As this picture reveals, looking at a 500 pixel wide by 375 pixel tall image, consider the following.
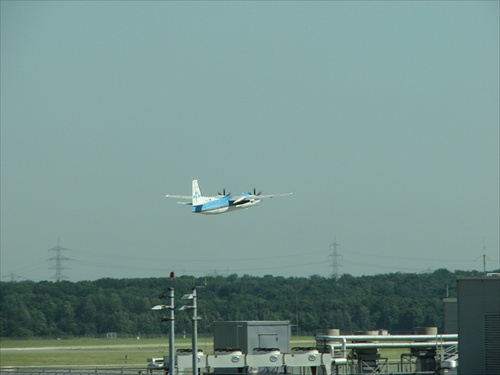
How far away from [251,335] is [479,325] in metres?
30.2

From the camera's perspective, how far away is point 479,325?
5962 cm

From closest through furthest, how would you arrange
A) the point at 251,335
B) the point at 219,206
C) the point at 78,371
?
the point at 251,335, the point at 78,371, the point at 219,206

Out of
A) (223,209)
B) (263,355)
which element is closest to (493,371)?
(263,355)

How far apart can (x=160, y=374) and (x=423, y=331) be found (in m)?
34.6

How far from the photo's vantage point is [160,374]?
120 meters

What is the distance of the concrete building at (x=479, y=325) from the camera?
59.0 meters

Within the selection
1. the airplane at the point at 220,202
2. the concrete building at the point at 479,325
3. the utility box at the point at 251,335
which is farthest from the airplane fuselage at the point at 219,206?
the concrete building at the point at 479,325

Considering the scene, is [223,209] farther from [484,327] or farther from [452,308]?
[484,327]

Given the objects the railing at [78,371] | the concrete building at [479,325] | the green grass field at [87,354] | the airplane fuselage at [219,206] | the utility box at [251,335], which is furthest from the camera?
the green grass field at [87,354]

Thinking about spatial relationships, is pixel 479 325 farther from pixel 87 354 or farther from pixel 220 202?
pixel 87 354

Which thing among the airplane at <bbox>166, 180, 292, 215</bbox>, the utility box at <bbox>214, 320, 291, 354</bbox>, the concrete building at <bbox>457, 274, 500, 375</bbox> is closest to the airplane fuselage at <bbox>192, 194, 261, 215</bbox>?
the airplane at <bbox>166, 180, 292, 215</bbox>

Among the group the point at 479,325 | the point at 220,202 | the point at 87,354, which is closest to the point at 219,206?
the point at 220,202

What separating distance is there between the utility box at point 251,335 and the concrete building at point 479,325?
29053mm

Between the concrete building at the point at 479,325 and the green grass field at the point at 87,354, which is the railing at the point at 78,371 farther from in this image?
the concrete building at the point at 479,325
